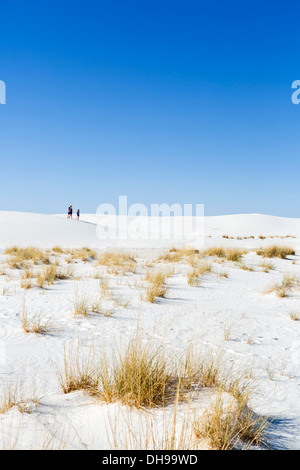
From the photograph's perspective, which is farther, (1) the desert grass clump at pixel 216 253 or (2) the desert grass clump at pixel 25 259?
(1) the desert grass clump at pixel 216 253

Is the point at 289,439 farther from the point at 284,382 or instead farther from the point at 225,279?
the point at 225,279

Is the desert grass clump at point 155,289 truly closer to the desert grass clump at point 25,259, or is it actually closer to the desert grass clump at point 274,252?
the desert grass clump at point 25,259

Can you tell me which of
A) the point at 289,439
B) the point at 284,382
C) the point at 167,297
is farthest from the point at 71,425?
the point at 167,297

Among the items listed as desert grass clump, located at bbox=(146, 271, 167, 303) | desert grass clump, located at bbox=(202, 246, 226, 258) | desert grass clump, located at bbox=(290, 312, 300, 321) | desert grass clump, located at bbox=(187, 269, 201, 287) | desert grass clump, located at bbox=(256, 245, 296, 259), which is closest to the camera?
desert grass clump, located at bbox=(290, 312, 300, 321)

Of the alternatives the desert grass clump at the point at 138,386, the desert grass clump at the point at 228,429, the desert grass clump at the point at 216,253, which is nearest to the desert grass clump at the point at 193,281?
the desert grass clump at the point at 138,386

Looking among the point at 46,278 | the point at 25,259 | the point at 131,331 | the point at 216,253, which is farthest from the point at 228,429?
the point at 216,253

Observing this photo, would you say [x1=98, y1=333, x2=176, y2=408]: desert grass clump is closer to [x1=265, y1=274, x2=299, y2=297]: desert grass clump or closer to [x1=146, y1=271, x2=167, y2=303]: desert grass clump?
[x1=146, y1=271, x2=167, y2=303]: desert grass clump

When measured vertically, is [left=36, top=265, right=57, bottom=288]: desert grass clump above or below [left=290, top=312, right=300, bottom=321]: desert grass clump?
above

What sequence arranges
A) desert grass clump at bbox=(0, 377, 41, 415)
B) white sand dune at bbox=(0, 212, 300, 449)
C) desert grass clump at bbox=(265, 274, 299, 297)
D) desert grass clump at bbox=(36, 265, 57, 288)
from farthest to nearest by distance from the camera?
desert grass clump at bbox=(36, 265, 57, 288), desert grass clump at bbox=(265, 274, 299, 297), desert grass clump at bbox=(0, 377, 41, 415), white sand dune at bbox=(0, 212, 300, 449)

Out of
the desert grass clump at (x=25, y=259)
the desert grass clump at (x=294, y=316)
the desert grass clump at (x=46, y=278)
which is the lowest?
the desert grass clump at (x=294, y=316)

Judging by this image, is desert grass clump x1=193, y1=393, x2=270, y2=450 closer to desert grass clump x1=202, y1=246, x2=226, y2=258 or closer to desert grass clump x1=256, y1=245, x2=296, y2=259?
desert grass clump x1=202, y1=246, x2=226, y2=258

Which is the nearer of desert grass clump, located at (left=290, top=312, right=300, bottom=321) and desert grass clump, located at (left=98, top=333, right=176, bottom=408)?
desert grass clump, located at (left=98, top=333, right=176, bottom=408)

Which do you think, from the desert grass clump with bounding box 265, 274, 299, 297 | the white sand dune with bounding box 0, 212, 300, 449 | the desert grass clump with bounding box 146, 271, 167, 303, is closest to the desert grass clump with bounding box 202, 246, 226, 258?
the white sand dune with bounding box 0, 212, 300, 449

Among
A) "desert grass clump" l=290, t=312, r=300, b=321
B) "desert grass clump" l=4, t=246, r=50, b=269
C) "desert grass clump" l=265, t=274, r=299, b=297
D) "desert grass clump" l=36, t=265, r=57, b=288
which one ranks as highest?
"desert grass clump" l=4, t=246, r=50, b=269
